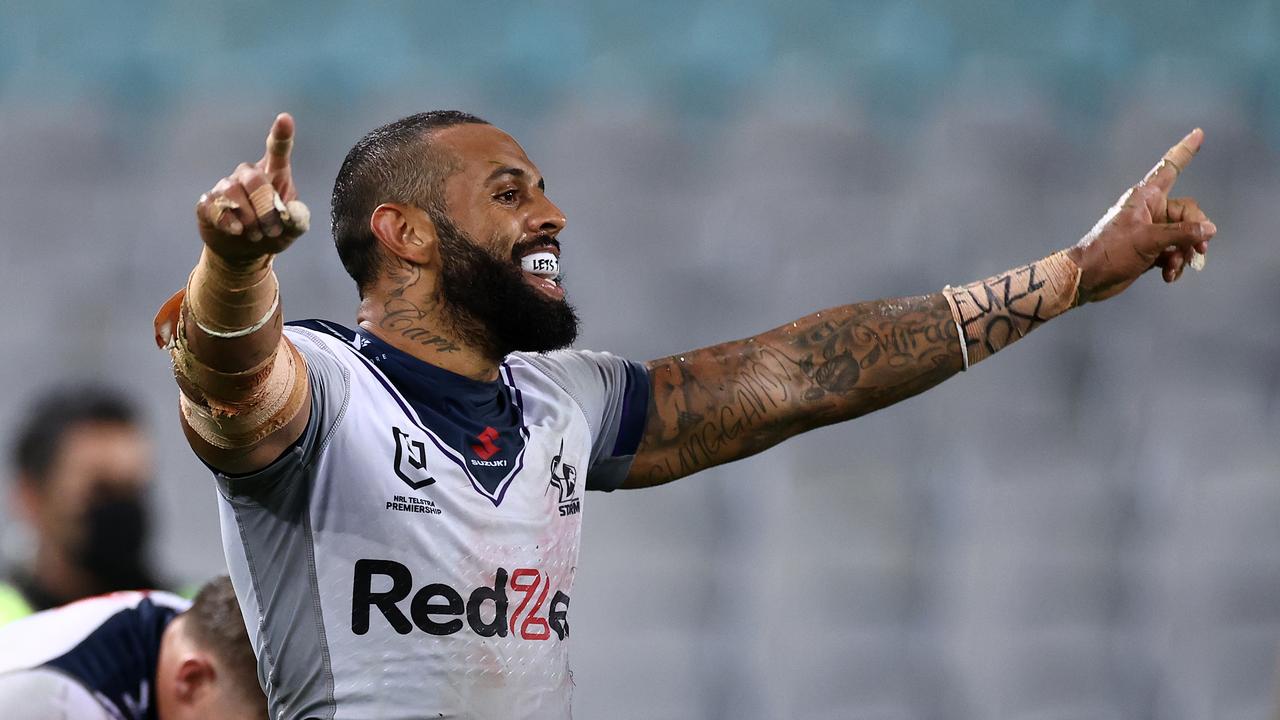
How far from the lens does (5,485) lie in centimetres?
395

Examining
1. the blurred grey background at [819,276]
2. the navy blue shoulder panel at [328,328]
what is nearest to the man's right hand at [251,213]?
the navy blue shoulder panel at [328,328]

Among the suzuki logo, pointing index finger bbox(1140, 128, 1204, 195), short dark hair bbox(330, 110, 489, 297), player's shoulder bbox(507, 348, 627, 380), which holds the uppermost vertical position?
pointing index finger bbox(1140, 128, 1204, 195)

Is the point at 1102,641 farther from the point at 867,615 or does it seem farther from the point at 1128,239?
the point at 1128,239

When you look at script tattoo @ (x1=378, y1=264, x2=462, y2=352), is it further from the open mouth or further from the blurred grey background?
the blurred grey background

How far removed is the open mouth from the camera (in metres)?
2.28

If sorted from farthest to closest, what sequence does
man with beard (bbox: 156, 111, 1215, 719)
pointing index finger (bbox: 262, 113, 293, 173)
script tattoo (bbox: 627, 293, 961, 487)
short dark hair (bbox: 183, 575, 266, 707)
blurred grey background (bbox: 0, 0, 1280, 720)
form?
blurred grey background (bbox: 0, 0, 1280, 720) < short dark hair (bbox: 183, 575, 266, 707) < script tattoo (bbox: 627, 293, 961, 487) < man with beard (bbox: 156, 111, 1215, 719) < pointing index finger (bbox: 262, 113, 293, 173)

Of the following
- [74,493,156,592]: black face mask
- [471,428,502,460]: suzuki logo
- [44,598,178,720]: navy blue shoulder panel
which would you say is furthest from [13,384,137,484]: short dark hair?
[471,428,502,460]: suzuki logo

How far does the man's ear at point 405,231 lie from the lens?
2279 millimetres

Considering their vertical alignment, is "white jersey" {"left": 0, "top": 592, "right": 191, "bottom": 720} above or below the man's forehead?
below

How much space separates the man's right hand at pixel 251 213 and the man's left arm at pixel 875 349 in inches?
39.3

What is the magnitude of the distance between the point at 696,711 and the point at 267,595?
7.96ft

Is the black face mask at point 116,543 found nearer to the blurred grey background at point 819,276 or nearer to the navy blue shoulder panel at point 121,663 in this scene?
the blurred grey background at point 819,276

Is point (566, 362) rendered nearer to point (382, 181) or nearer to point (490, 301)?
point (490, 301)

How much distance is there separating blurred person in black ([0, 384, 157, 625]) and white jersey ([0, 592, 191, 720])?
2.62ft
